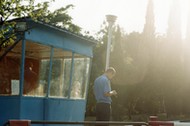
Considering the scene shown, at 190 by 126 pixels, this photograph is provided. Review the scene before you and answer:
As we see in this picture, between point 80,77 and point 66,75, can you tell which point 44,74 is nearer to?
point 66,75

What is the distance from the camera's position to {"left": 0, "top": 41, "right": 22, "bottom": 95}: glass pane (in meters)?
12.8

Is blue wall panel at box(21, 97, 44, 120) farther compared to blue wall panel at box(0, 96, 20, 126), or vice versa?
blue wall panel at box(21, 97, 44, 120)

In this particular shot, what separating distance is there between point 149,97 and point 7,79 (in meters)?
36.3

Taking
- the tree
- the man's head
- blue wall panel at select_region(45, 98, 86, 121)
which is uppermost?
the tree

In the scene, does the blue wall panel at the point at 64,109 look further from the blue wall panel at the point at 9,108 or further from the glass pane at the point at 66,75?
the blue wall panel at the point at 9,108

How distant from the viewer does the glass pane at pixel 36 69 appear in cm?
1304

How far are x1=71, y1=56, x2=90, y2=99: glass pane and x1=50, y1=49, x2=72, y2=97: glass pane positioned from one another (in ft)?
1.24

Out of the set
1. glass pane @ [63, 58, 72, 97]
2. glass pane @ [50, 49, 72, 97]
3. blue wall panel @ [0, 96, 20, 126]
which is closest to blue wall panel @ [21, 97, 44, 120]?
blue wall panel @ [0, 96, 20, 126]

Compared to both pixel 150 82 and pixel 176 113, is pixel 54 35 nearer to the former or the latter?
pixel 150 82

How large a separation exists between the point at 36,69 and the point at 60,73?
36.8 inches

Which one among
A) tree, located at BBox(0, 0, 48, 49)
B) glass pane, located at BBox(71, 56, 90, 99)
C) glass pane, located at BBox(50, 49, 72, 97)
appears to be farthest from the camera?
glass pane, located at BBox(71, 56, 90, 99)

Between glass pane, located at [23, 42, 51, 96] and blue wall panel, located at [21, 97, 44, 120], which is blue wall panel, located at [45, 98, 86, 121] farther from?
glass pane, located at [23, 42, 51, 96]

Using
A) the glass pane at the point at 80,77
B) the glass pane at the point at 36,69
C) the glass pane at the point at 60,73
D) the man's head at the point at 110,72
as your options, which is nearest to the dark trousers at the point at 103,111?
the man's head at the point at 110,72

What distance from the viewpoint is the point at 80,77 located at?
15508mm
